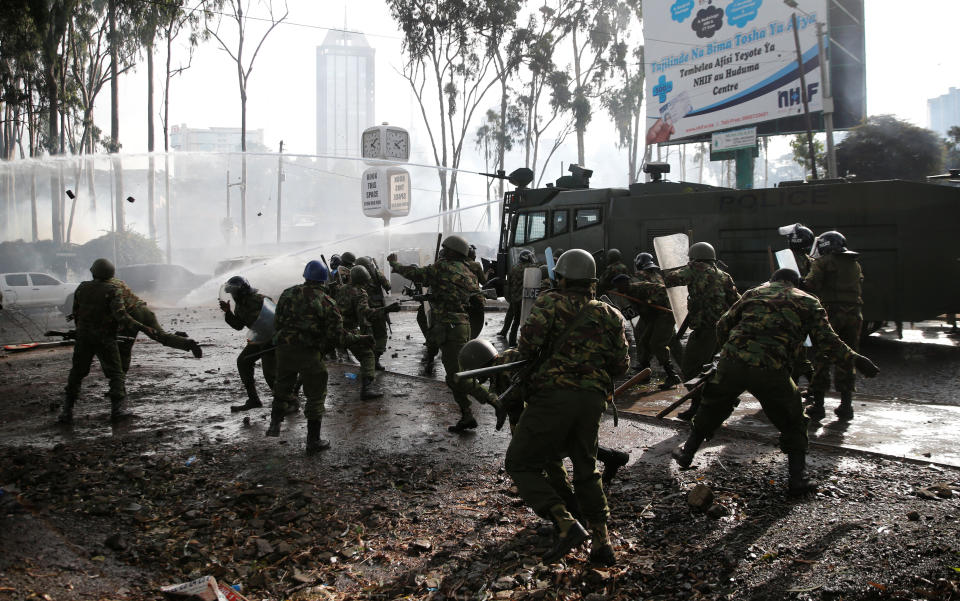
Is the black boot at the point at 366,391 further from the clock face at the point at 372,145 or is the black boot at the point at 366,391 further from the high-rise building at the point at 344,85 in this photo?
the high-rise building at the point at 344,85

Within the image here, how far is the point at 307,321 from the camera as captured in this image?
577 centimetres

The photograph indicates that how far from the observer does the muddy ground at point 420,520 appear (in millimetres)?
3432

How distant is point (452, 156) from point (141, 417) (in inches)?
1320

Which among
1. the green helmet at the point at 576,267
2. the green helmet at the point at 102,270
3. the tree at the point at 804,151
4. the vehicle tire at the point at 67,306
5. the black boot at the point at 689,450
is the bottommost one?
the vehicle tire at the point at 67,306

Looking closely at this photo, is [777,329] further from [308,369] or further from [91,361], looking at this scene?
[91,361]

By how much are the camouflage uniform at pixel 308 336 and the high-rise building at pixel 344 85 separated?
433ft

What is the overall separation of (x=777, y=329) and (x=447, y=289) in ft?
10.7

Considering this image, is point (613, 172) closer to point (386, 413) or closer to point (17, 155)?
point (17, 155)

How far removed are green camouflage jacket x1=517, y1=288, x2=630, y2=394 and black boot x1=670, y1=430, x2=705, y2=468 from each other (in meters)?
1.41

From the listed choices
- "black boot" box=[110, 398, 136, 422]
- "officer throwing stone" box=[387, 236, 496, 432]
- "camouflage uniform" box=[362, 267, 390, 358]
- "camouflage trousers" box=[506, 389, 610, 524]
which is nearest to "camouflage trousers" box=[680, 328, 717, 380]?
"officer throwing stone" box=[387, 236, 496, 432]

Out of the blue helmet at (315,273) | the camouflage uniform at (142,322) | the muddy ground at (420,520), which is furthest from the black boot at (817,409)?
the camouflage uniform at (142,322)

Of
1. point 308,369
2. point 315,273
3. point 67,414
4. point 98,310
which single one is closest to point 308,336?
point 308,369

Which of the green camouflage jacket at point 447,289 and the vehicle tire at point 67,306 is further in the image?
the vehicle tire at point 67,306

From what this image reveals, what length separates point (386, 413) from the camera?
7398 mm
